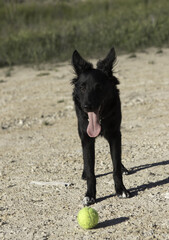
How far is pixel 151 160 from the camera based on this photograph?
20.3 ft

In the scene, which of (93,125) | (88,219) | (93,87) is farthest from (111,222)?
(93,87)

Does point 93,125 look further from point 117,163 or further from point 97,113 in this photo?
point 117,163

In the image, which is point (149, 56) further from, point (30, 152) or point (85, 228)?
point (85, 228)

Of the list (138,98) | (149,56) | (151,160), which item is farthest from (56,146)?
(149,56)

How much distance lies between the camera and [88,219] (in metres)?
4.18

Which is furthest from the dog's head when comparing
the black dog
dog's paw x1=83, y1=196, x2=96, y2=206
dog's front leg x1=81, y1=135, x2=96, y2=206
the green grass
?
the green grass

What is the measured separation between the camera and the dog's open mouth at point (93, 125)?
483 centimetres

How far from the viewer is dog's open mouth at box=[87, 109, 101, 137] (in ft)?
15.8

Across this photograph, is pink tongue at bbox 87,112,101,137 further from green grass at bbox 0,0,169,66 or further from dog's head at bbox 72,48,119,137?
green grass at bbox 0,0,169,66

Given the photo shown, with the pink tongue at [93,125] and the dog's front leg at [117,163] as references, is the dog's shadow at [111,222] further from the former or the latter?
the pink tongue at [93,125]

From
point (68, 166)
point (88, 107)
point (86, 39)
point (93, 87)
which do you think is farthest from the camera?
point (86, 39)

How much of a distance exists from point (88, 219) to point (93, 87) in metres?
1.36

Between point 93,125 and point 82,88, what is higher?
point 82,88

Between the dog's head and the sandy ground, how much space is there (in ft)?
2.82
